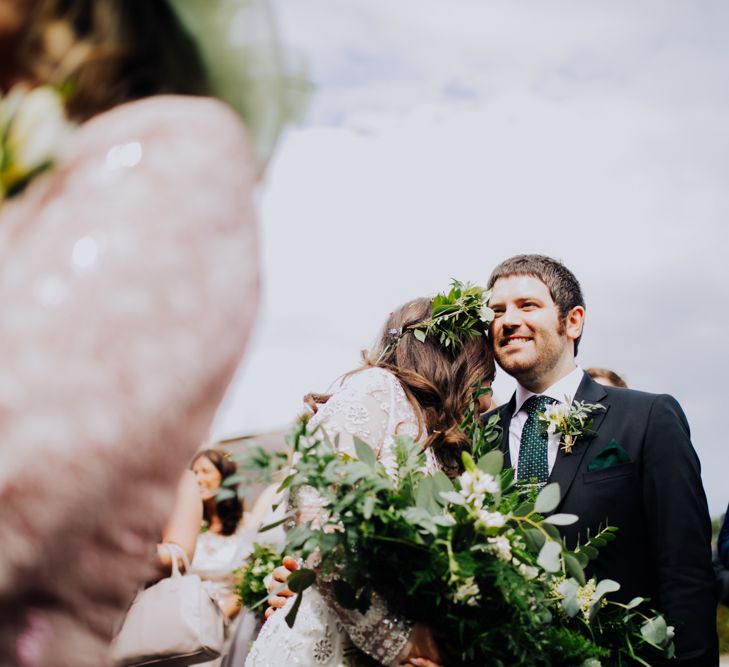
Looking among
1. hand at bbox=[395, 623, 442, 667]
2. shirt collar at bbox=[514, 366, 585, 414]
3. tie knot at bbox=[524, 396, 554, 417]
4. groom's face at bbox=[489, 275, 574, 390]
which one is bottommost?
hand at bbox=[395, 623, 442, 667]

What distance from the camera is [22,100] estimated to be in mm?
720

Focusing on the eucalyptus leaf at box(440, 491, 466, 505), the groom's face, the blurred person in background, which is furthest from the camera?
the blurred person in background

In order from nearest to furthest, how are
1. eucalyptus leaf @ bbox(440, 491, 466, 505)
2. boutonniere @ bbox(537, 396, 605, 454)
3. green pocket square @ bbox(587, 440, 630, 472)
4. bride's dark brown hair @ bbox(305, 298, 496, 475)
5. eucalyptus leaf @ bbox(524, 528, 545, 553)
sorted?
eucalyptus leaf @ bbox(440, 491, 466, 505), eucalyptus leaf @ bbox(524, 528, 545, 553), bride's dark brown hair @ bbox(305, 298, 496, 475), green pocket square @ bbox(587, 440, 630, 472), boutonniere @ bbox(537, 396, 605, 454)

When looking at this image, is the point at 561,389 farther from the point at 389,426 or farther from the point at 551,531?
the point at 551,531

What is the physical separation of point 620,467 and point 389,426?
110 centimetres

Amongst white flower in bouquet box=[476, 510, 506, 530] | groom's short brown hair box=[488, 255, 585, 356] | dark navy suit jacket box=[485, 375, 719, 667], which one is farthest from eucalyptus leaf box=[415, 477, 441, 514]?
groom's short brown hair box=[488, 255, 585, 356]

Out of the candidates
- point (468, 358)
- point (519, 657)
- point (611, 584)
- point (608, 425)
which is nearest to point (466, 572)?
point (519, 657)

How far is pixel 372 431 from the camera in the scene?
2355mm

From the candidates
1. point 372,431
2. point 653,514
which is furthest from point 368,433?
point 653,514

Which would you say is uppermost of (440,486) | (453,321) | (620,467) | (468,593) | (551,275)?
(551,275)

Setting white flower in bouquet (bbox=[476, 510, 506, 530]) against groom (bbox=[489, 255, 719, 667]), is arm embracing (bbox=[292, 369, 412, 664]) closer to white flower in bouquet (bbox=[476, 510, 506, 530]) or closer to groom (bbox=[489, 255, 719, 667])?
white flower in bouquet (bbox=[476, 510, 506, 530])

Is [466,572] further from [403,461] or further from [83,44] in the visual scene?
[83,44]

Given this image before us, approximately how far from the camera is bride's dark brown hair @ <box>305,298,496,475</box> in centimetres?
262

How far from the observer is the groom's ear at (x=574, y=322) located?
3462 mm
